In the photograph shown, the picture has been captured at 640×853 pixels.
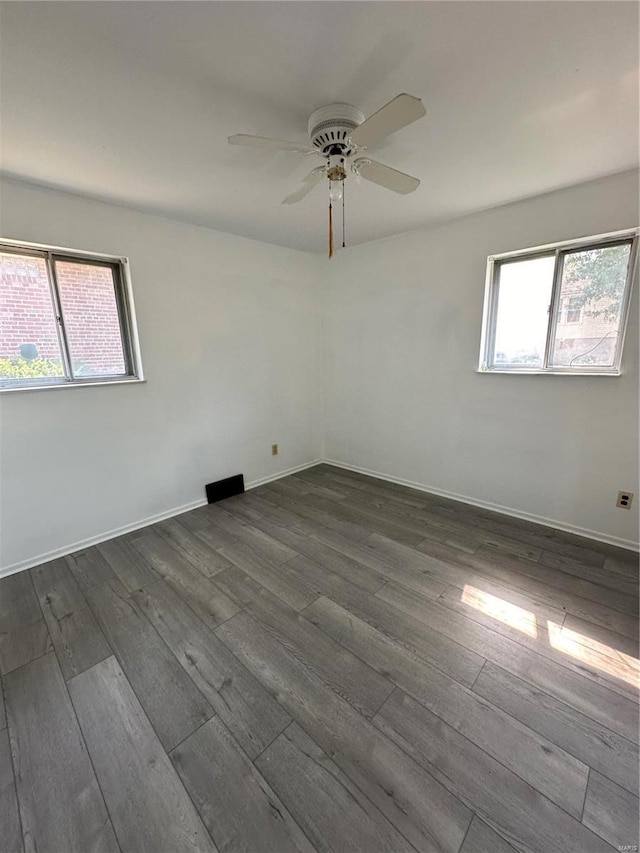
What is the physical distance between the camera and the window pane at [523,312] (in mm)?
2566

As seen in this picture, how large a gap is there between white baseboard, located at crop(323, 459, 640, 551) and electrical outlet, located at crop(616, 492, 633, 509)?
247 mm

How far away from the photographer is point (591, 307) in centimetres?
238

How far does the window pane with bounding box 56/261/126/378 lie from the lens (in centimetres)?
236

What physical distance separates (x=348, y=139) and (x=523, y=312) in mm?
1990

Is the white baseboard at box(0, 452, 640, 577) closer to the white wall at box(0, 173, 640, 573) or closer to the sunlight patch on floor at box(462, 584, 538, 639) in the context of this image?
the white wall at box(0, 173, 640, 573)

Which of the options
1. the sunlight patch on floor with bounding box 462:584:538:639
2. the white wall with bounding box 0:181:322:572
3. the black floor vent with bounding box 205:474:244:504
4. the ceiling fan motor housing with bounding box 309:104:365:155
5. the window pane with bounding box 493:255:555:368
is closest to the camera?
the ceiling fan motor housing with bounding box 309:104:365:155

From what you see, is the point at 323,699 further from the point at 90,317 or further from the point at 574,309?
the point at 574,309

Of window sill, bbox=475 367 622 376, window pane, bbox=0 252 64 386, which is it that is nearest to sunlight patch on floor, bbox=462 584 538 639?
window sill, bbox=475 367 622 376

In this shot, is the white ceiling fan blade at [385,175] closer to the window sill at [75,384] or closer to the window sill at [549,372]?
the window sill at [549,372]

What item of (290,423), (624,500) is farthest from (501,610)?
(290,423)

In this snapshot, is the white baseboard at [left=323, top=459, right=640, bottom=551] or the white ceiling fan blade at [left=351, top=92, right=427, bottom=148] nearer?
the white ceiling fan blade at [left=351, top=92, right=427, bottom=148]

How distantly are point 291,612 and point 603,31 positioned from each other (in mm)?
2717

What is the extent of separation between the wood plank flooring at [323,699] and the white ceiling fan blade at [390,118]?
2.20 m

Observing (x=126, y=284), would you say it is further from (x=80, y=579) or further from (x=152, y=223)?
(x=80, y=579)
